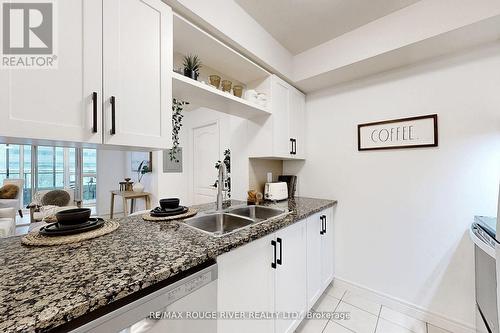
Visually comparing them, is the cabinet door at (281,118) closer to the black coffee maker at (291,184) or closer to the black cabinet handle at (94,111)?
the black coffee maker at (291,184)

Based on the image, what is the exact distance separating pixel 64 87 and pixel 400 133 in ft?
7.55

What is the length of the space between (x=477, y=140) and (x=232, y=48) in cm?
195

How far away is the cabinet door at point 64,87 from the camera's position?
0.74 meters

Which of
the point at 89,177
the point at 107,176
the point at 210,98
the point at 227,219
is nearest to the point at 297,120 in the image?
the point at 210,98

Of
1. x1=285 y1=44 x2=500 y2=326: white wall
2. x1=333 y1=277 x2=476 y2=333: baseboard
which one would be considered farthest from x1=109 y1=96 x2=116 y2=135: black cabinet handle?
x1=333 y1=277 x2=476 y2=333: baseboard

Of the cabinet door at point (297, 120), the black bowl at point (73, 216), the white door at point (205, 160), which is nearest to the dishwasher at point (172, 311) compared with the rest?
the black bowl at point (73, 216)

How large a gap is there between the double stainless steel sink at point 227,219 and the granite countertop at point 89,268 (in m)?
0.34

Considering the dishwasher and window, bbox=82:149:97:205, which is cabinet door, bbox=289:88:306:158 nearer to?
the dishwasher

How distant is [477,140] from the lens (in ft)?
4.95

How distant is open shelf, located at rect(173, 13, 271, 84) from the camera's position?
1.34 m

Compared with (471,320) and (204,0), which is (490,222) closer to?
(471,320)

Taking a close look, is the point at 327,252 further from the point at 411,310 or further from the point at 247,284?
the point at 247,284

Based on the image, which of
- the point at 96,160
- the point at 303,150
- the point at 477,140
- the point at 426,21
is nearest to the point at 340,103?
the point at 303,150

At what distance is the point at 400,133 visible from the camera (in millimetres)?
1808
